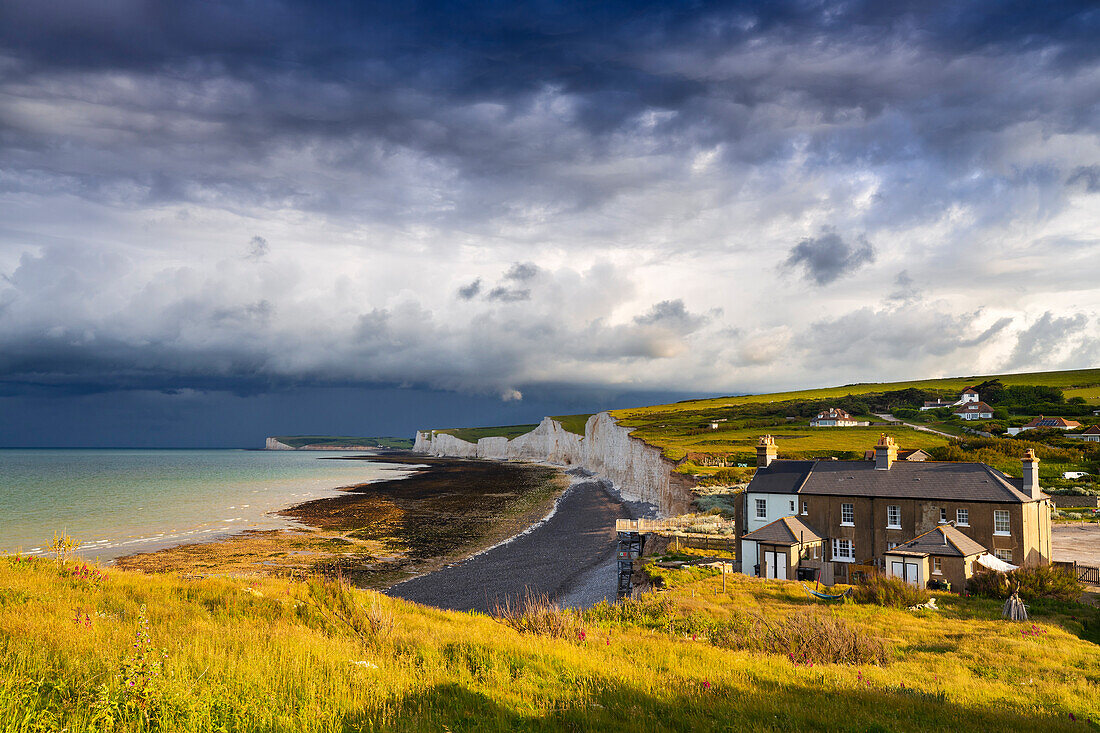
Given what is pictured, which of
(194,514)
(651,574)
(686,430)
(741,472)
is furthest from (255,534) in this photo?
(686,430)

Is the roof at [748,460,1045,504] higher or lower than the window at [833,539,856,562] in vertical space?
higher

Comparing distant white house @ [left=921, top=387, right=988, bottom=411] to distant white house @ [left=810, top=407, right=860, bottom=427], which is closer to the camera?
distant white house @ [left=810, top=407, right=860, bottom=427]

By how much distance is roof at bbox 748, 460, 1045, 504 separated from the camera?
2986 centimetres

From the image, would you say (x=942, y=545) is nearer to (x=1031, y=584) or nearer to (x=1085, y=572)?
(x=1031, y=584)

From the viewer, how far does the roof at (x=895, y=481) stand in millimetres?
29859

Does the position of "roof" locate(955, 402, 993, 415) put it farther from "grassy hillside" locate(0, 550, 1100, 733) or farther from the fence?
"grassy hillside" locate(0, 550, 1100, 733)

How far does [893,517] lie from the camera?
104 ft

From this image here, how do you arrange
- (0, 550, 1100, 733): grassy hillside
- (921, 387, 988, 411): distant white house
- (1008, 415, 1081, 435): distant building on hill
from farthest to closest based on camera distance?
(921, 387, 988, 411): distant white house → (1008, 415, 1081, 435): distant building on hill → (0, 550, 1100, 733): grassy hillside

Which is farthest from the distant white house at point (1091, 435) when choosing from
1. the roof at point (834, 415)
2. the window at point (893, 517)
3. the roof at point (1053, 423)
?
the window at point (893, 517)

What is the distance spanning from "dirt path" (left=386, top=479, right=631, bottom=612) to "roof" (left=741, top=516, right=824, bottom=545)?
9145 millimetres

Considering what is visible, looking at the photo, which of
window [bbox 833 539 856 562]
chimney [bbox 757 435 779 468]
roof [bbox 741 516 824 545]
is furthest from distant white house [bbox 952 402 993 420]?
roof [bbox 741 516 824 545]

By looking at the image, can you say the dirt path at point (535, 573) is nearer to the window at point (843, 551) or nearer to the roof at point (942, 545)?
the window at point (843, 551)

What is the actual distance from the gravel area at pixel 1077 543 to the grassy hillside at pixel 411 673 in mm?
23570

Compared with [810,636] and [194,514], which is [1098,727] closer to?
[810,636]
